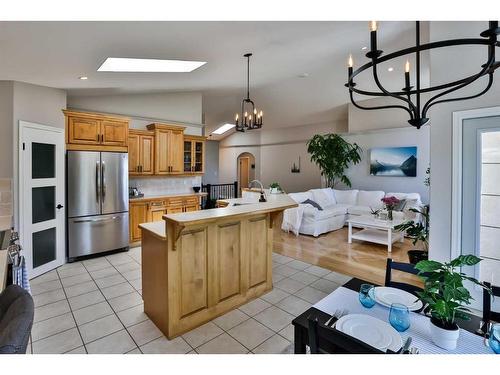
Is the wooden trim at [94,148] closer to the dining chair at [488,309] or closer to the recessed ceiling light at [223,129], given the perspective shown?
the dining chair at [488,309]

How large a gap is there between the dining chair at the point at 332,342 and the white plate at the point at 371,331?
28cm

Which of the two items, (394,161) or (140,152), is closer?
(140,152)

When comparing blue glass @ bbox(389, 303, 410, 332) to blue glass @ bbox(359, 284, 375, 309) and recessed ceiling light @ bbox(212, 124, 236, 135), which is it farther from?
recessed ceiling light @ bbox(212, 124, 236, 135)

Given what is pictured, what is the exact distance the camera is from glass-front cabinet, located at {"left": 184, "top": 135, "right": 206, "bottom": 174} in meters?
5.96

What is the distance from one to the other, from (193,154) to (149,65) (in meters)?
2.51

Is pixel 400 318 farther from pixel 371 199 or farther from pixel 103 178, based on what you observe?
pixel 371 199

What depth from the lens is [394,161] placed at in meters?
6.92

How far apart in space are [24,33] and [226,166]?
415 inches

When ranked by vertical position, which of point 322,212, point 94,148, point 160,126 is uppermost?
point 160,126

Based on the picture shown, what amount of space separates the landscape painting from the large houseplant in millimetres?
476

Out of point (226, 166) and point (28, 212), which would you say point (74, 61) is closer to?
point (28, 212)

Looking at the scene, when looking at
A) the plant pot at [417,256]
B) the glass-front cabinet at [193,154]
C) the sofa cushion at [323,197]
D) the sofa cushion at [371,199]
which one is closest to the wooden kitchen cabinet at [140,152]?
the glass-front cabinet at [193,154]

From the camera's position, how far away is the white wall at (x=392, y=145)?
Answer: 6.51m

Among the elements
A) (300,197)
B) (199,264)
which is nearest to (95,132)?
(199,264)
